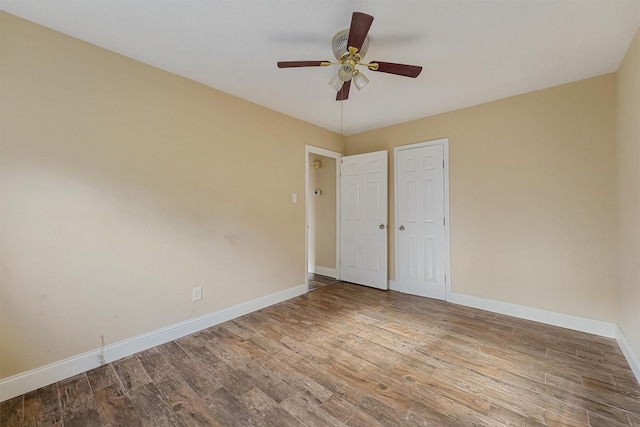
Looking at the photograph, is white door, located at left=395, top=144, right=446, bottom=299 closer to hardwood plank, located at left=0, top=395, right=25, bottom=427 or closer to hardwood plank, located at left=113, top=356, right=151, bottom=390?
hardwood plank, located at left=113, top=356, right=151, bottom=390

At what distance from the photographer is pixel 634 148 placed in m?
1.92

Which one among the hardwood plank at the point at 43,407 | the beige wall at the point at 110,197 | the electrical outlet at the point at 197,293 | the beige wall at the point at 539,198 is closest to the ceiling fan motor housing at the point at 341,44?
the beige wall at the point at 110,197

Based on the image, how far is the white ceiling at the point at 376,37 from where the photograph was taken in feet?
5.40

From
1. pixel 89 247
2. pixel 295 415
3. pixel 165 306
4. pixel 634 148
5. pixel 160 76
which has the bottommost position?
pixel 295 415

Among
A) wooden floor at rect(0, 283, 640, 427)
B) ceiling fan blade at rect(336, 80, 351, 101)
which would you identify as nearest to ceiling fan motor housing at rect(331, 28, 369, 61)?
ceiling fan blade at rect(336, 80, 351, 101)

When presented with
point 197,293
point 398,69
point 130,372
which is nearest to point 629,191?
point 398,69

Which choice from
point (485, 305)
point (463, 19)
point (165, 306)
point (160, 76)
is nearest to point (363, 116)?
point (463, 19)

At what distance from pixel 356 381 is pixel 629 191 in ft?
8.66

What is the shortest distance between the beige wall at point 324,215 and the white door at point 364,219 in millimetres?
266

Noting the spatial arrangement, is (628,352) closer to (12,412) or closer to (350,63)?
(350,63)

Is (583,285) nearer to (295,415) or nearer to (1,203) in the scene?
(295,415)

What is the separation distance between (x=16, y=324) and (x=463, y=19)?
3682 millimetres

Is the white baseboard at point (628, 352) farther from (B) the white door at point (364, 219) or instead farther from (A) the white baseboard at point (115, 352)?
(A) the white baseboard at point (115, 352)

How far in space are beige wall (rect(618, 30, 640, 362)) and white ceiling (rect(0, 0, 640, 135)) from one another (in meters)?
0.24
